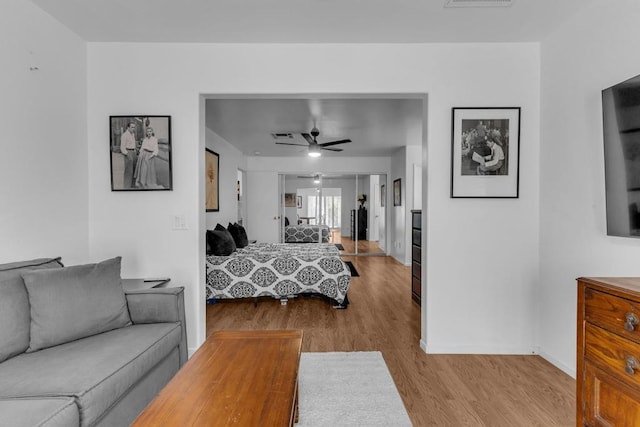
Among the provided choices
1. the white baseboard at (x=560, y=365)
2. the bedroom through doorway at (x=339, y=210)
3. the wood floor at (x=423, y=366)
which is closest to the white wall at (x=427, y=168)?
the white baseboard at (x=560, y=365)

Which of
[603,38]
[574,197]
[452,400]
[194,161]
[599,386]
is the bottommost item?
[452,400]

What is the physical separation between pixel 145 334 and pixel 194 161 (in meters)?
1.40

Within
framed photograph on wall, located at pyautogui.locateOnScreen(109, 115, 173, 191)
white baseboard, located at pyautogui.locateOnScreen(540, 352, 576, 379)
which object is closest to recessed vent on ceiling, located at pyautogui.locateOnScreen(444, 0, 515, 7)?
framed photograph on wall, located at pyautogui.locateOnScreen(109, 115, 173, 191)

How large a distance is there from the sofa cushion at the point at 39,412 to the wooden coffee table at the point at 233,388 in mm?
344

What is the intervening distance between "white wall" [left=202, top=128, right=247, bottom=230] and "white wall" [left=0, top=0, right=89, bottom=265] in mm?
2585

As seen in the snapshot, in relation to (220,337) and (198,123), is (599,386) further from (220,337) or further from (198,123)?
(198,123)

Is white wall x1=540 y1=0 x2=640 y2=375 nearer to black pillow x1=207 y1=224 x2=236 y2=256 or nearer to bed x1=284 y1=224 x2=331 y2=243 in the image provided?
black pillow x1=207 y1=224 x2=236 y2=256

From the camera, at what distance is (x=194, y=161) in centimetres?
272

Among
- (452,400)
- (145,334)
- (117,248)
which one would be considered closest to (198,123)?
(117,248)

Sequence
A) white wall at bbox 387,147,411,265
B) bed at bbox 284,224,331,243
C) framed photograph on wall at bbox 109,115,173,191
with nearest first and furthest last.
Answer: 1. framed photograph on wall at bbox 109,115,173,191
2. white wall at bbox 387,147,411,265
3. bed at bbox 284,224,331,243

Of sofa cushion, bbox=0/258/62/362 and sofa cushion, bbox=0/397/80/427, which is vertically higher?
sofa cushion, bbox=0/258/62/362

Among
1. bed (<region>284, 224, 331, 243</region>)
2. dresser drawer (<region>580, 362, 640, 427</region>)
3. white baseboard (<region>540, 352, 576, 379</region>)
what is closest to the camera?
dresser drawer (<region>580, 362, 640, 427</region>)

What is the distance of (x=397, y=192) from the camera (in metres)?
7.26

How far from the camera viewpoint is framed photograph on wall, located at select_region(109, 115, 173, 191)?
106 inches
